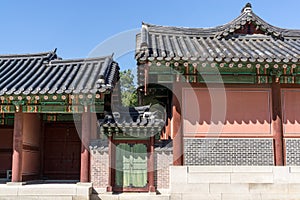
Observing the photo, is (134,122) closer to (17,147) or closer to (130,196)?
(130,196)

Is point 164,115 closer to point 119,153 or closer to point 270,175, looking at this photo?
point 119,153

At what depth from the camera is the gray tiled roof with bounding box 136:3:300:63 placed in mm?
8109

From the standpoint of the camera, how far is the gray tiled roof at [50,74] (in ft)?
32.2

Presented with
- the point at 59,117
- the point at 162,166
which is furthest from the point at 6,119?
the point at 162,166

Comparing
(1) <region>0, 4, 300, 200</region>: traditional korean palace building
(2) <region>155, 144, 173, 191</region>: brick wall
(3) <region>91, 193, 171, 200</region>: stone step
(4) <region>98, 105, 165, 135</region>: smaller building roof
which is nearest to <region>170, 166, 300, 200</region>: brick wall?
(1) <region>0, 4, 300, 200</region>: traditional korean palace building

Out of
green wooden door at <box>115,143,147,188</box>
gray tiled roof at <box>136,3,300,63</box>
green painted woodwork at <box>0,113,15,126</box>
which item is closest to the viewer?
gray tiled roof at <box>136,3,300,63</box>

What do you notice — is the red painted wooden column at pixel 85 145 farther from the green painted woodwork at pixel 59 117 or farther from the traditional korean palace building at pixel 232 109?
the green painted woodwork at pixel 59 117

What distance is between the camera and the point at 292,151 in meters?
8.81

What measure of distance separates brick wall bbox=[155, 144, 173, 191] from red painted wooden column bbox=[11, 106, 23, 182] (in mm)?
4301

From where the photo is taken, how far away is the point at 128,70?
4900 cm

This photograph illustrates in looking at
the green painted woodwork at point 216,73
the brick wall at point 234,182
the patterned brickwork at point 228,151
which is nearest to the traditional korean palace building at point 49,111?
the green painted woodwork at point 216,73

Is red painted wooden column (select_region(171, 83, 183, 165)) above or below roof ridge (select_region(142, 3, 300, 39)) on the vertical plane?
below

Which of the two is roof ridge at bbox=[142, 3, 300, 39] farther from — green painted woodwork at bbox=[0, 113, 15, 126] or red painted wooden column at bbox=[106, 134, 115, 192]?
green painted woodwork at bbox=[0, 113, 15, 126]

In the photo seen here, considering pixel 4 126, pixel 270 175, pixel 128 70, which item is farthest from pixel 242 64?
pixel 128 70
